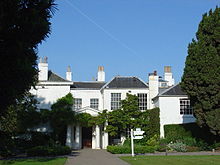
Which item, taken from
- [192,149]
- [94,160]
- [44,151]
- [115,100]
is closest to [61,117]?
[115,100]

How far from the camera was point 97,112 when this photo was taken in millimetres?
34250

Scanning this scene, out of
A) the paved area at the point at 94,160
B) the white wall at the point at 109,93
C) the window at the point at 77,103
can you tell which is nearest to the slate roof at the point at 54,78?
the window at the point at 77,103

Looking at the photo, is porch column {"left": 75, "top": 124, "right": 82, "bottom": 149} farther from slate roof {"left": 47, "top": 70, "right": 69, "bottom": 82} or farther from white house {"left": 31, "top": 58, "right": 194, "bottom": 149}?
slate roof {"left": 47, "top": 70, "right": 69, "bottom": 82}

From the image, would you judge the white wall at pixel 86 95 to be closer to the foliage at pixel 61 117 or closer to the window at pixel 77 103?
the window at pixel 77 103

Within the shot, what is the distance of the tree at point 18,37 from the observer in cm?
885

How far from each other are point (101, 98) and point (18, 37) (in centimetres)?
2877

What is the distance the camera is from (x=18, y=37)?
9234 millimetres

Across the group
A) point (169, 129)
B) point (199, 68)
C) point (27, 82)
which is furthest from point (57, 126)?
point (27, 82)

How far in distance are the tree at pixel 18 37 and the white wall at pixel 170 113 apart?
81.5 ft

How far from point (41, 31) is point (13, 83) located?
1795mm

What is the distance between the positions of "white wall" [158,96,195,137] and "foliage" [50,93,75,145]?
9.27m

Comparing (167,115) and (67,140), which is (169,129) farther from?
(67,140)

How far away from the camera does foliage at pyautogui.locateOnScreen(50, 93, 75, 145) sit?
32.7 m

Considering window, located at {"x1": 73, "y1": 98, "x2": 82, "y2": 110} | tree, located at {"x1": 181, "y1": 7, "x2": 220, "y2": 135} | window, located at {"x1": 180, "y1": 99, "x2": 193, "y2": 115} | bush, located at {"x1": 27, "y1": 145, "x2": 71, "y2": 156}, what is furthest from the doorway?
tree, located at {"x1": 181, "y1": 7, "x2": 220, "y2": 135}
